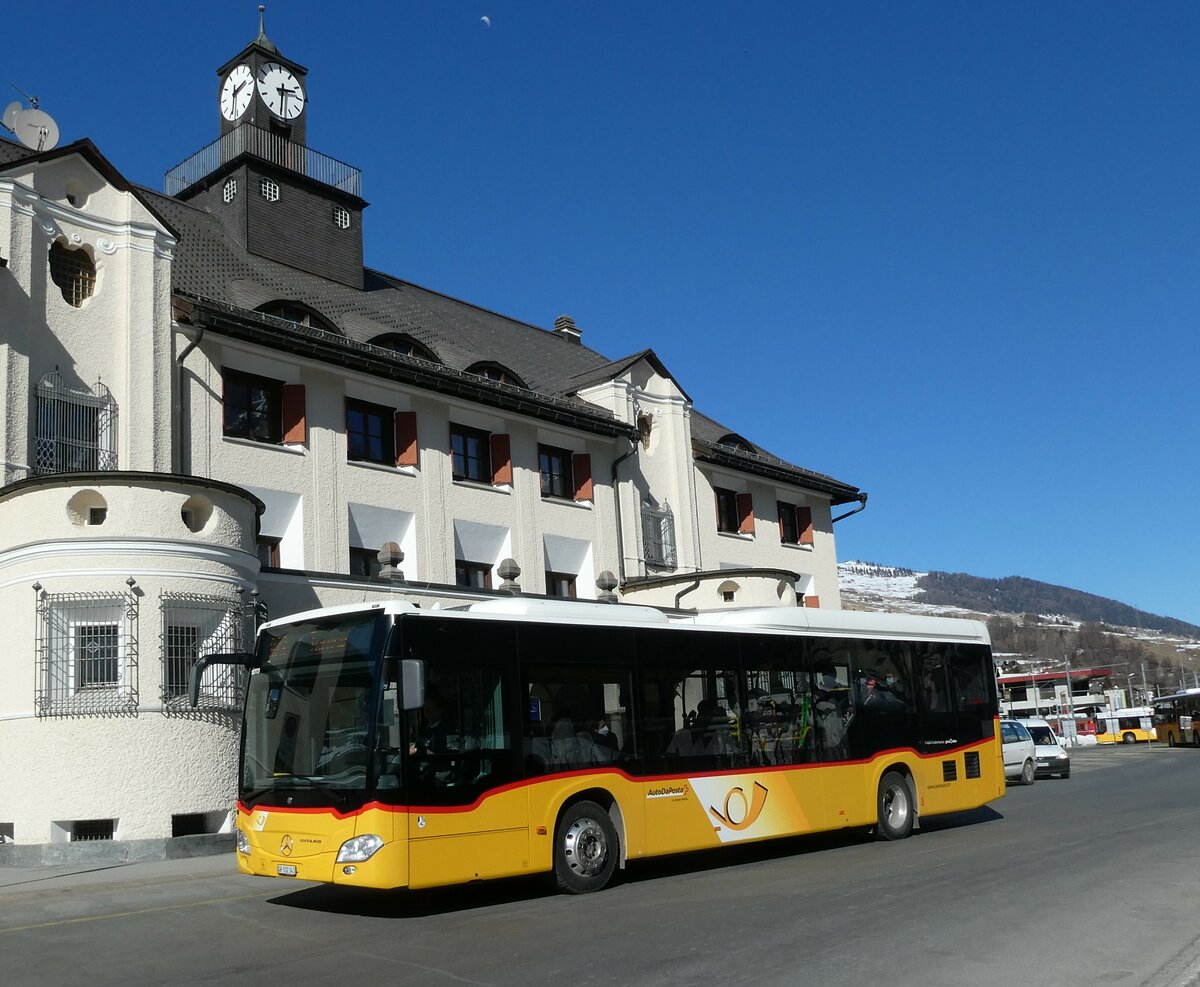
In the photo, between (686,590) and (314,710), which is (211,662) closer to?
(314,710)

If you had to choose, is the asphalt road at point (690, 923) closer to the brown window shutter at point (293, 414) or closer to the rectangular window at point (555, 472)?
the brown window shutter at point (293, 414)

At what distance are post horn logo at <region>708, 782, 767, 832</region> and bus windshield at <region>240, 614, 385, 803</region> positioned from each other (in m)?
4.66

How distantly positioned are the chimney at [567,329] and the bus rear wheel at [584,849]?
93.2 feet

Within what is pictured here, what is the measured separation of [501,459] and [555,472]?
214 centimetres

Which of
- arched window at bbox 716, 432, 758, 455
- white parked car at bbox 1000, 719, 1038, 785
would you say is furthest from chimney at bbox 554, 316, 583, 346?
white parked car at bbox 1000, 719, 1038, 785

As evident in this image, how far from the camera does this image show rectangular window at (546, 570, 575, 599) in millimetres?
28609

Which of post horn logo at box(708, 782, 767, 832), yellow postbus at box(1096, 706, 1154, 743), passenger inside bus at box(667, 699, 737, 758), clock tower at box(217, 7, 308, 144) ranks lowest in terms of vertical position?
yellow postbus at box(1096, 706, 1154, 743)

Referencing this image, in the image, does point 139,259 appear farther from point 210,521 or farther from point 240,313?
point 210,521

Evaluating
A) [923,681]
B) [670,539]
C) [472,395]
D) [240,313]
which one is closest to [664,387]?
[670,539]

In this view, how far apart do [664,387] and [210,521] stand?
16836 mm

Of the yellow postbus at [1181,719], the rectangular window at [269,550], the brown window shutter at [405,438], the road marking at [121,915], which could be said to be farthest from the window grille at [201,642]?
the yellow postbus at [1181,719]

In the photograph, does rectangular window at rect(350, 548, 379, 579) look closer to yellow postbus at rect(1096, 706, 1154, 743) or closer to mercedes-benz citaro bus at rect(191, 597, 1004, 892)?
mercedes-benz citaro bus at rect(191, 597, 1004, 892)

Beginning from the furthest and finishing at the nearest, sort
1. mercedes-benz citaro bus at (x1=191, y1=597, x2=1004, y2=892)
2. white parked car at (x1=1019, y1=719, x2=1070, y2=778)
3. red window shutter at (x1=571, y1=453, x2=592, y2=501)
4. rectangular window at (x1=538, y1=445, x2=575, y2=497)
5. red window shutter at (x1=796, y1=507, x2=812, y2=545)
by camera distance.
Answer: red window shutter at (x1=796, y1=507, x2=812, y2=545) → white parked car at (x1=1019, y1=719, x2=1070, y2=778) → red window shutter at (x1=571, y1=453, x2=592, y2=501) → rectangular window at (x1=538, y1=445, x2=575, y2=497) → mercedes-benz citaro bus at (x1=191, y1=597, x2=1004, y2=892)

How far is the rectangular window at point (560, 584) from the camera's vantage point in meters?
28.6
